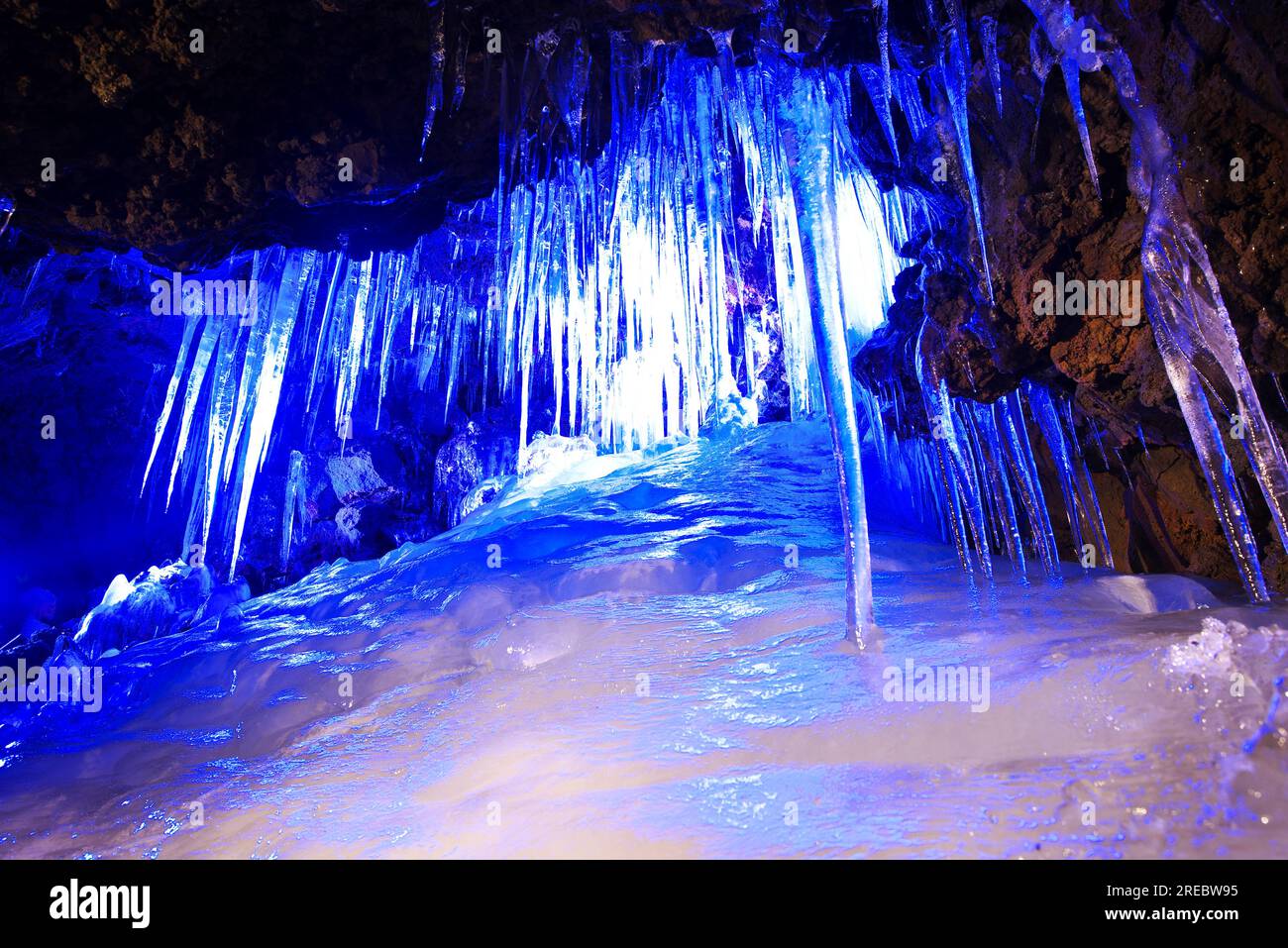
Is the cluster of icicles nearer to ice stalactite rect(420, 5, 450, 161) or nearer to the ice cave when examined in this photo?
the ice cave

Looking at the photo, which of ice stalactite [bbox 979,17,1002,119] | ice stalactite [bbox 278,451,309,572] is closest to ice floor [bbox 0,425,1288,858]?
ice stalactite [bbox 979,17,1002,119]

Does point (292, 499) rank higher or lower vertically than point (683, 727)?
higher

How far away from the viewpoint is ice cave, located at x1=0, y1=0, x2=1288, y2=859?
2840mm

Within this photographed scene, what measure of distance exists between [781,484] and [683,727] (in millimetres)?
6529

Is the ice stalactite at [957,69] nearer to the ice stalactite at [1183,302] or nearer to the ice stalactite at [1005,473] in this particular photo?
the ice stalactite at [1183,302]

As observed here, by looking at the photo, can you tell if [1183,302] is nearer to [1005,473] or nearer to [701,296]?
[1005,473]

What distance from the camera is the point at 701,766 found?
2.97 metres

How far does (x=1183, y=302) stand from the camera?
4.05 meters

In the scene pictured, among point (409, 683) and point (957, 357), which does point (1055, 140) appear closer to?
point (957, 357)

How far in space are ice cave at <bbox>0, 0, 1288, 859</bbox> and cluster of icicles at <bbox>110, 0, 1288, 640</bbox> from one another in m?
0.05

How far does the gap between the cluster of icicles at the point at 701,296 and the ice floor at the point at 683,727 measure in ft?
2.94

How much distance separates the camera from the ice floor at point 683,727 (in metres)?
2.45

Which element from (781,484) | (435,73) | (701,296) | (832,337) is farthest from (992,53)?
(701,296)
